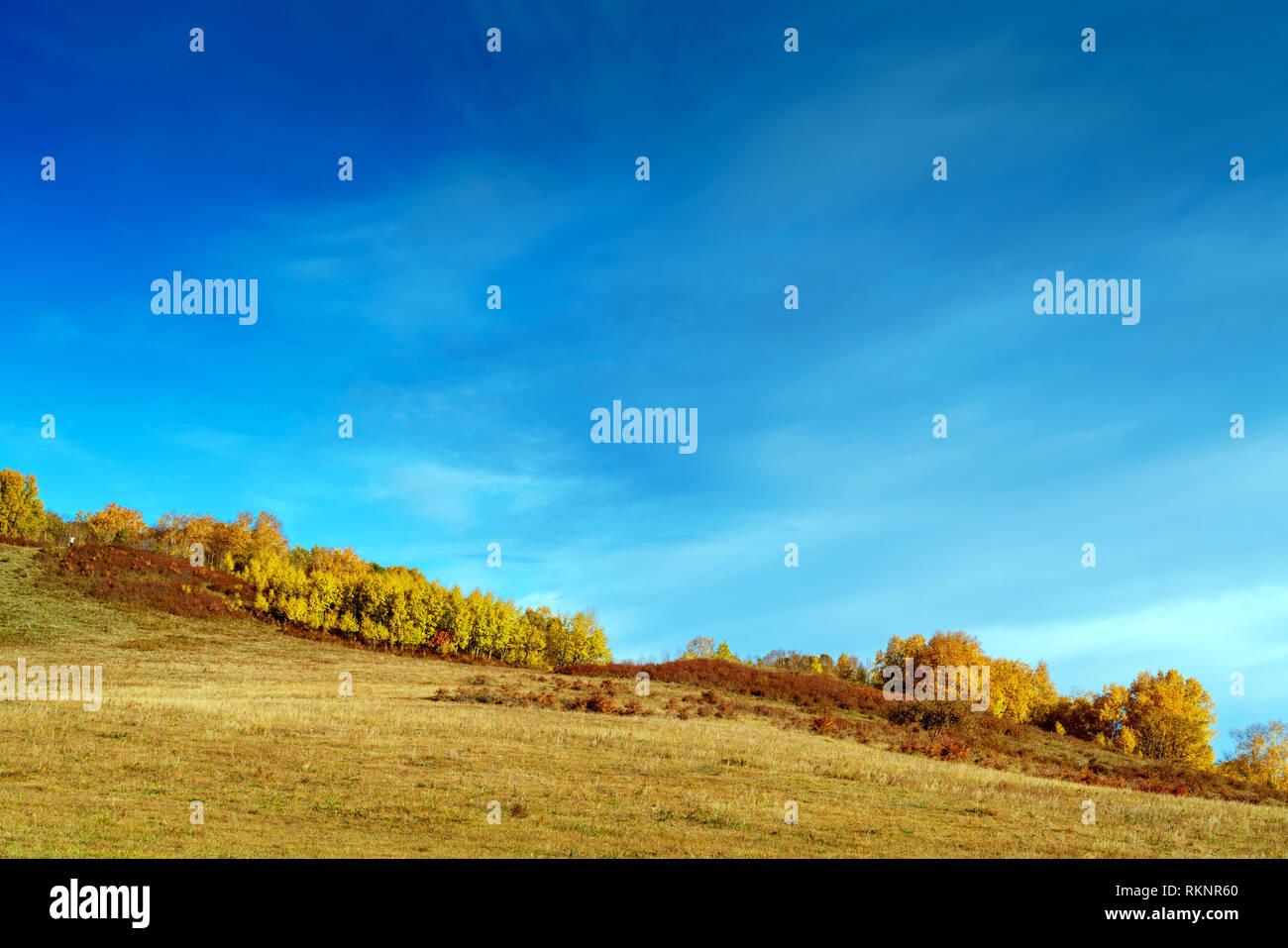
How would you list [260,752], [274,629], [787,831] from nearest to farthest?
[787,831] < [260,752] < [274,629]

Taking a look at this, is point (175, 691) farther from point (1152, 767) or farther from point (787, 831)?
point (1152, 767)

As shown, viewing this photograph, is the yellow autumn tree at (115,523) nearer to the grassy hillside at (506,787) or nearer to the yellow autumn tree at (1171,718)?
the grassy hillside at (506,787)

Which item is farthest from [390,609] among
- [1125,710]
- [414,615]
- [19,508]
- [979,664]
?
[19,508]

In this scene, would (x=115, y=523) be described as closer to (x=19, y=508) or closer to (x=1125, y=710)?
(x=19, y=508)

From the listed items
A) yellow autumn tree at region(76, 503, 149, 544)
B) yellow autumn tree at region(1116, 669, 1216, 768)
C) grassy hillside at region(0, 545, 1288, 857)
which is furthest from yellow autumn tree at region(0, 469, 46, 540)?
yellow autumn tree at region(1116, 669, 1216, 768)

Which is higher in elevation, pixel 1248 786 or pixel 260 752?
pixel 260 752

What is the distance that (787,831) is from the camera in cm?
1944

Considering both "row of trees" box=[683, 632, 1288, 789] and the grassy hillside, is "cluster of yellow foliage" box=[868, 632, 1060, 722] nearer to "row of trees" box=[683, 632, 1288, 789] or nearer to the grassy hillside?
"row of trees" box=[683, 632, 1288, 789]

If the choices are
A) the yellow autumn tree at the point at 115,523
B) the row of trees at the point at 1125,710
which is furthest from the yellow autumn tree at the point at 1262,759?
the yellow autumn tree at the point at 115,523

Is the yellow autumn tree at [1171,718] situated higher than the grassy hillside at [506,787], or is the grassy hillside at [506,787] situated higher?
the grassy hillside at [506,787]

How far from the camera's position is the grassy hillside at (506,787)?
17.8 meters
